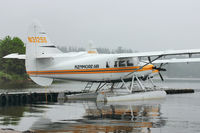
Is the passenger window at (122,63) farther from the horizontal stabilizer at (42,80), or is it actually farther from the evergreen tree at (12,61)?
the evergreen tree at (12,61)

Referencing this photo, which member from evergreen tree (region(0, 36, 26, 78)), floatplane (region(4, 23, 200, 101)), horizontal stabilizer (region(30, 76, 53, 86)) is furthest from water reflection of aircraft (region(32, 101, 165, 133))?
evergreen tree (region(0, 36, 26, 78))

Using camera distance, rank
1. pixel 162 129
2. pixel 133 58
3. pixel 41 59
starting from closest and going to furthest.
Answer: pixel 162 129, pixel 41 59, pixel 133 58

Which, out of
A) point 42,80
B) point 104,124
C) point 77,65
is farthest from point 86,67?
point 104,124

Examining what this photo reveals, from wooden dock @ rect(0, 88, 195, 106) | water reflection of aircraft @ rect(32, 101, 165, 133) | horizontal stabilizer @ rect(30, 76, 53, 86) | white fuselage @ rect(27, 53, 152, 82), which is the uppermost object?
white fuselage @ rect(27, 53, 152, 82)

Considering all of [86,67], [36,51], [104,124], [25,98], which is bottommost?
[104,124]

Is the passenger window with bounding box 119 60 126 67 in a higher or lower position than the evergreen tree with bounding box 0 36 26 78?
lower

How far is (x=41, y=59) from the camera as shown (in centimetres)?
2309

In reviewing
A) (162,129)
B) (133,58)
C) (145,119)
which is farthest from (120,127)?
(133,58)

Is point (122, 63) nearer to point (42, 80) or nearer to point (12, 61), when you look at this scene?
point (42, 80)

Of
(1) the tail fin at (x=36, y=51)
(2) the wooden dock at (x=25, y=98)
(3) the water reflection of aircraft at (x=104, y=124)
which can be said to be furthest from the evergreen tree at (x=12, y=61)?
(3) the water reflection of aircraft at (x=104, y=124)

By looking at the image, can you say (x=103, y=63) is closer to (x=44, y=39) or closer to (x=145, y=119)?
(x=44, y=39)

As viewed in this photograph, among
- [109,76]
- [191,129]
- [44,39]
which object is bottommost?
[191,129]

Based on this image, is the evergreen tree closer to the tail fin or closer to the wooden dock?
→ the wooden dock

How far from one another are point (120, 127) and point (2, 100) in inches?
510
